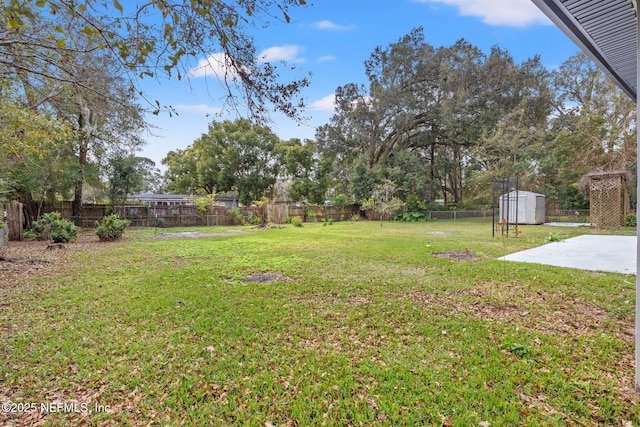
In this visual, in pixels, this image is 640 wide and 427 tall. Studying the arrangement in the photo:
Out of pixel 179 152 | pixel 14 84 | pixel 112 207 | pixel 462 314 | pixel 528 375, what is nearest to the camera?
pixel 528 375

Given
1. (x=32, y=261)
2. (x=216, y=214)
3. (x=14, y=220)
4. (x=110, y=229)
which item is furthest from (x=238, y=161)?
(x=32, y=261)

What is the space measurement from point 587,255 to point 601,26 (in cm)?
537

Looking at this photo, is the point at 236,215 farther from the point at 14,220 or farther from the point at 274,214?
the point at 14,220

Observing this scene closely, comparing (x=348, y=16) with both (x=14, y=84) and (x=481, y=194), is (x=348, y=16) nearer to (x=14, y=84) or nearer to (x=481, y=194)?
(x=14, y=84)

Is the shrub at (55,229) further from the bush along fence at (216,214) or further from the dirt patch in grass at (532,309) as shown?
the dirt patch in grass at (532,309)

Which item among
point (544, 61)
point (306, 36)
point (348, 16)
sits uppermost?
point (544, 61)

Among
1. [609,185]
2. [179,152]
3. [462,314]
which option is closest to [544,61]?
[609,185]

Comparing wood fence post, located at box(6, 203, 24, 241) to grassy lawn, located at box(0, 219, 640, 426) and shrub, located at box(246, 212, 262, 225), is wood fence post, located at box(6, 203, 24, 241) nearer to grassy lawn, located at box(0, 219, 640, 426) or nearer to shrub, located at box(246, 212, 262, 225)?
grassy lawn, located at box(0, 219, 640, 426)

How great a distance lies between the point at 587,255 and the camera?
630 cm

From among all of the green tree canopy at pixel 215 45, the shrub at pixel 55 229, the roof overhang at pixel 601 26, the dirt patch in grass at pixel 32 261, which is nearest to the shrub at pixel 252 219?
the shrub at pixel 55 229

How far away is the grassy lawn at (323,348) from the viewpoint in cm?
187

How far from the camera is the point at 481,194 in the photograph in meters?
18.5

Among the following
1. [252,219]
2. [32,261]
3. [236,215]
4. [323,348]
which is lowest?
[323,348]

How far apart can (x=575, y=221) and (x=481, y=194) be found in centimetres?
464
